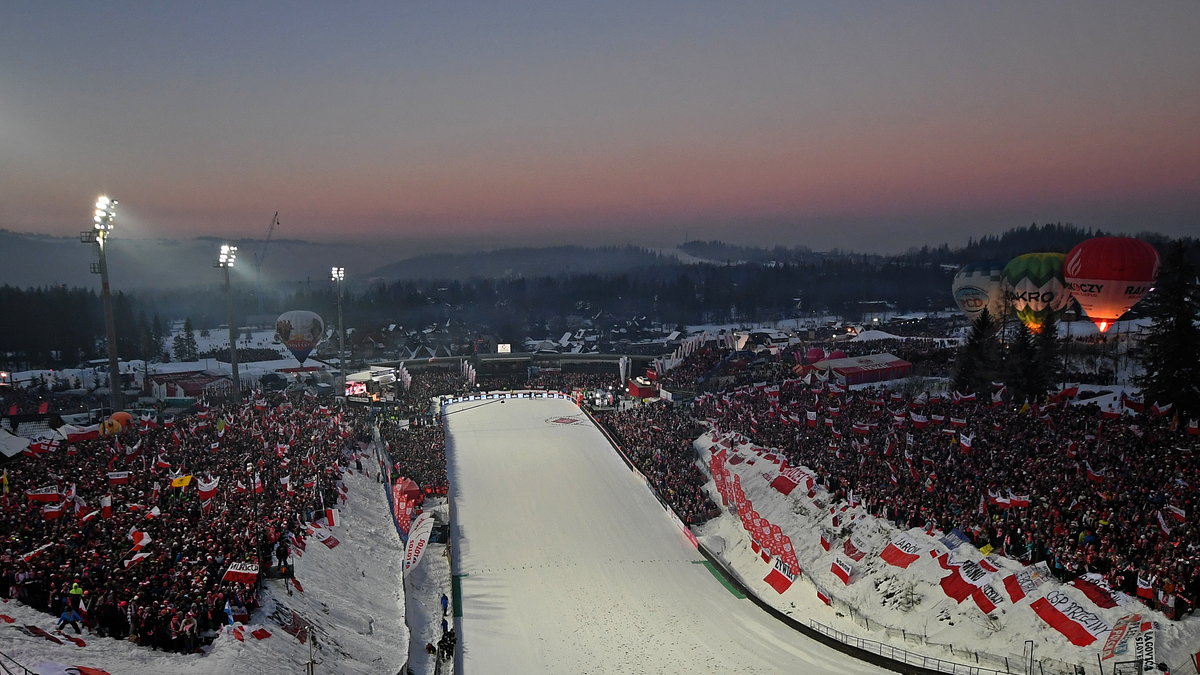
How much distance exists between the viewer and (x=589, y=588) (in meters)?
23.6

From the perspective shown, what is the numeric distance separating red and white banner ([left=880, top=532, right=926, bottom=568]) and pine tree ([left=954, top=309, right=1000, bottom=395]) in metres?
18.3

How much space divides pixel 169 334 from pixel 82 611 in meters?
129

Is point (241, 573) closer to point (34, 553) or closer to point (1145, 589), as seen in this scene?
point (34, 553)

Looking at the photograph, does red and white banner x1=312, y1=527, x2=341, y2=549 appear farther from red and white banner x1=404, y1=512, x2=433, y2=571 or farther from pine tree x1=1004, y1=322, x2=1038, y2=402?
pine tree x1=1004, y1=322, x2=1038, y2=402

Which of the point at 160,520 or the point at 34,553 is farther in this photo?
the point at 160,520

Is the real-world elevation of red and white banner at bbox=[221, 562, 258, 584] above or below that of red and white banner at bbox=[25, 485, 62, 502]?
below

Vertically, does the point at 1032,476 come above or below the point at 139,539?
Answer: above

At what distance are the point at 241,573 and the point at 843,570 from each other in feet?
51.4

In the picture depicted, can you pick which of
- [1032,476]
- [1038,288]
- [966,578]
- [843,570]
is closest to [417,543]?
[843,570]

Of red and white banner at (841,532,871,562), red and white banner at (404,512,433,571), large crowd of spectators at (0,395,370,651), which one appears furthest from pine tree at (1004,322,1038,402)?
large crowd of spectators at (0,395,370,651)

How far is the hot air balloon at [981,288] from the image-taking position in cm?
4769

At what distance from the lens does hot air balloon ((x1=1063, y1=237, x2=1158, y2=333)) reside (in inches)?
1395

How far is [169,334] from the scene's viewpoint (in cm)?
12688

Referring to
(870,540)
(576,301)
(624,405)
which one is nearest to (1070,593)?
(870,540)
